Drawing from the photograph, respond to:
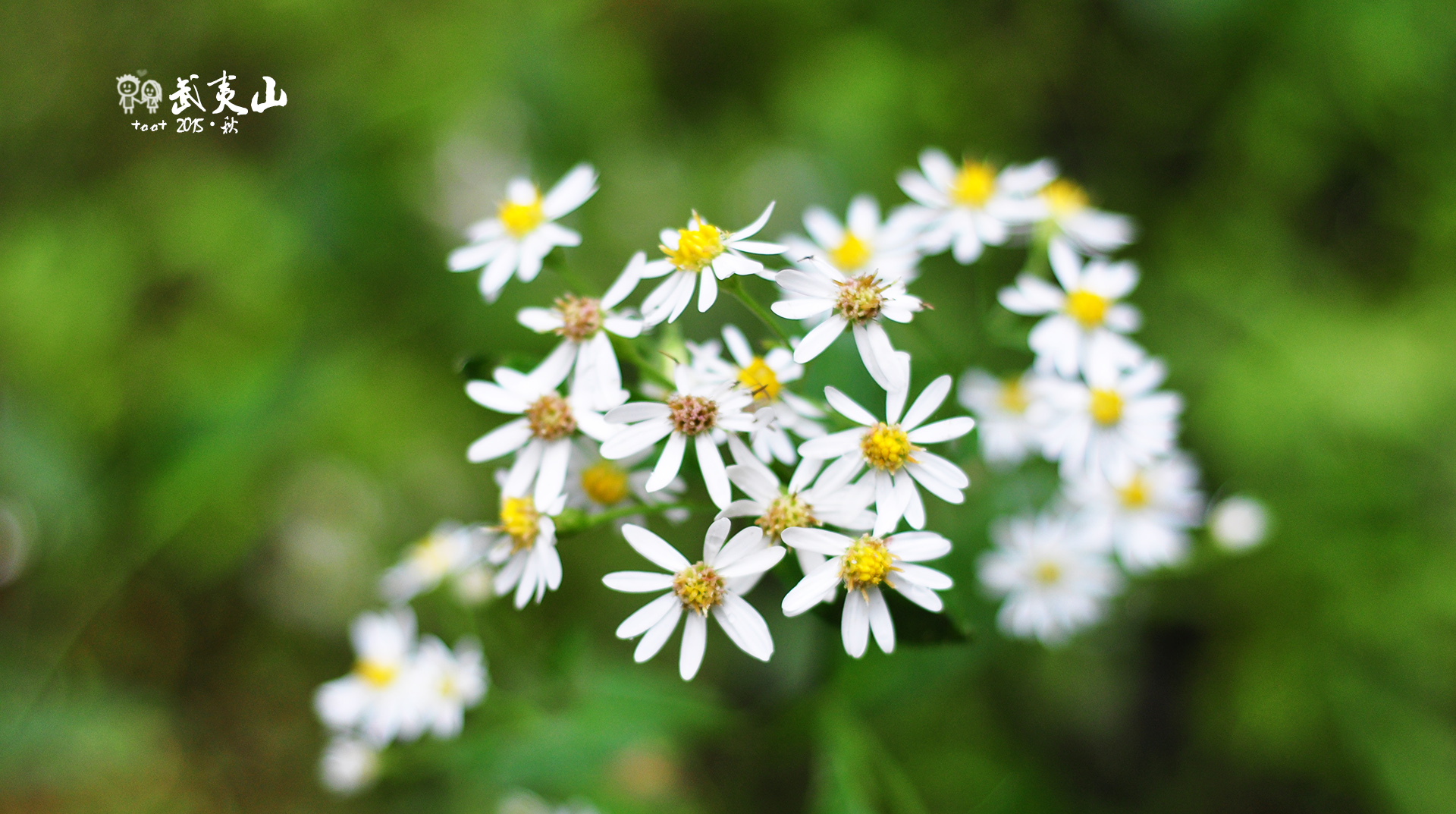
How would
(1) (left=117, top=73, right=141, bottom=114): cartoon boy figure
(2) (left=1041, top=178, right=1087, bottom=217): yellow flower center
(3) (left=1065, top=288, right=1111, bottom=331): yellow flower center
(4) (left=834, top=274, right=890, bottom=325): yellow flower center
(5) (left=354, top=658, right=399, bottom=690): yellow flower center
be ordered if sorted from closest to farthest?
(4) (left=834, top=274, right=890, bottom=325): yellow flower center → (3) (left=1065, top=288, right=1111, bottom=331): yellow flower center → (2) (left=1041, top=178, right=1087, bottom=217): yellow flower center → (5) (left=354, top=658, right=399, bottom=690): yellow flower center → (1) (left=117, top=73, right=141, bottom=114): cartoon boy figure

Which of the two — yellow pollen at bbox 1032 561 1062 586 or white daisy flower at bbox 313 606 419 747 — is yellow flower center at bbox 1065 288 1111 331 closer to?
yellow pollen at bbox 1032 561 1062 586

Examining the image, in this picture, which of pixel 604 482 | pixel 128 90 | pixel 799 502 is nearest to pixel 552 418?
pixel 604 482

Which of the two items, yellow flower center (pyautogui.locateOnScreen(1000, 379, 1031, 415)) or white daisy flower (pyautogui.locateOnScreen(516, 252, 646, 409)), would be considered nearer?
white daisy flower (pyautogui.locateOnScreen(516, 252, 646, 409))

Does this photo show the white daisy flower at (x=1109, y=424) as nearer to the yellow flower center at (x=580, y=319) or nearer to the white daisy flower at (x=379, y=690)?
the yellow flower center at (x=580, y=319)

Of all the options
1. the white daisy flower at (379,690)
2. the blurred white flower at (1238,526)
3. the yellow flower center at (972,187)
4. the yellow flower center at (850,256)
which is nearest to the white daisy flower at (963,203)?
the yellow flower center at (972,187)

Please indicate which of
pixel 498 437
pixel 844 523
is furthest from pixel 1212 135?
pixel 498 437

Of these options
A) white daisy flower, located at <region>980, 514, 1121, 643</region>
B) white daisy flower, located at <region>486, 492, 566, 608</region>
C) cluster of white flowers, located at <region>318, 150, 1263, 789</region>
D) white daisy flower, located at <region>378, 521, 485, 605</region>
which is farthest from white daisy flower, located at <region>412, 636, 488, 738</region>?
white daisy flower, located at <region>980, 514, 1121, 643</region>

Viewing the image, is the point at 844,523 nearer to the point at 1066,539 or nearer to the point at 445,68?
the point at 1066,539
